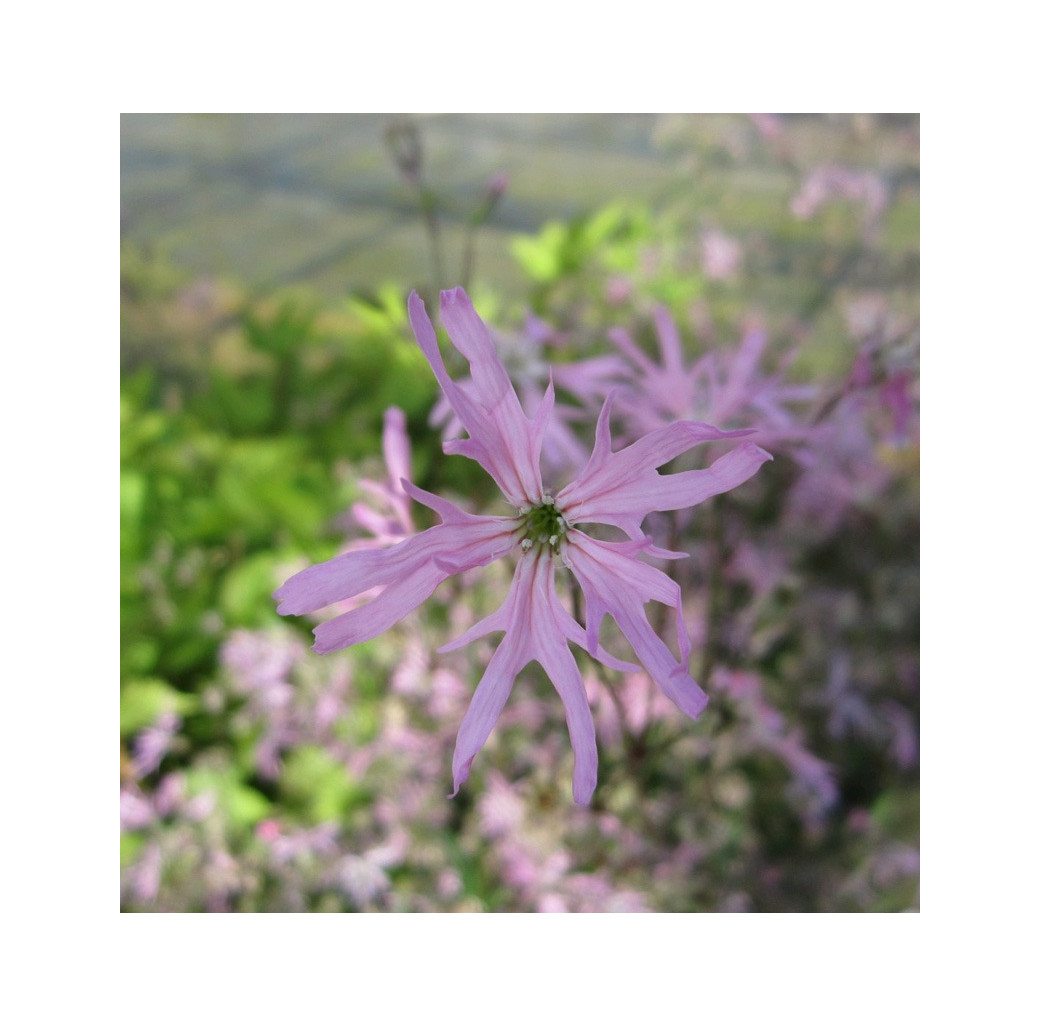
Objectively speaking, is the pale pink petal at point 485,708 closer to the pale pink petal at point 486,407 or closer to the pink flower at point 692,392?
the pale pink petal at point 486,407

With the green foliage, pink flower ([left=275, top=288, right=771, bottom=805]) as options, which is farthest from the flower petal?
the green foliage

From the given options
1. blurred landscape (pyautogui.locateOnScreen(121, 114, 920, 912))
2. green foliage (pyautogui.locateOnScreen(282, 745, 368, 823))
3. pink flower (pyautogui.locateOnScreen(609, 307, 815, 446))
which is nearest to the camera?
pink flower (pyautogui.locateOnScreen(609, 307, 815, 446))

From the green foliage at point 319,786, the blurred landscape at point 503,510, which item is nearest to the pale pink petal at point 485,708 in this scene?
the blurred landscape at point 503,510

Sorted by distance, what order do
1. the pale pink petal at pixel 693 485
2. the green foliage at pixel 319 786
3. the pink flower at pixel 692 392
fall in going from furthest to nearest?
1. the green foliage at pixel 319 786
2. the pink flower at pixel 692 392
3. the pale pink petal at pixel 693 485

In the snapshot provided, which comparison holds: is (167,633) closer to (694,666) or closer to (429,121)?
(694,666)

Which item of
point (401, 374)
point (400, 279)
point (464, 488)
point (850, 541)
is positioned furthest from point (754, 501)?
point (400, 279)

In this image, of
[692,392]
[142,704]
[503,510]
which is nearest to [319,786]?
[142,704]

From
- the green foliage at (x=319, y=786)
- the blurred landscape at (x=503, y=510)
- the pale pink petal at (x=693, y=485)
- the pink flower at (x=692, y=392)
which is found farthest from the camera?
the green foliage at (x=319, y=786)

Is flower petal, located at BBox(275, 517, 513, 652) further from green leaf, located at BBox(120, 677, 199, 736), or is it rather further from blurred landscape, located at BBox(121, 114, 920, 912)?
green leaf, located at BBox(120, 677, 199, 736)
